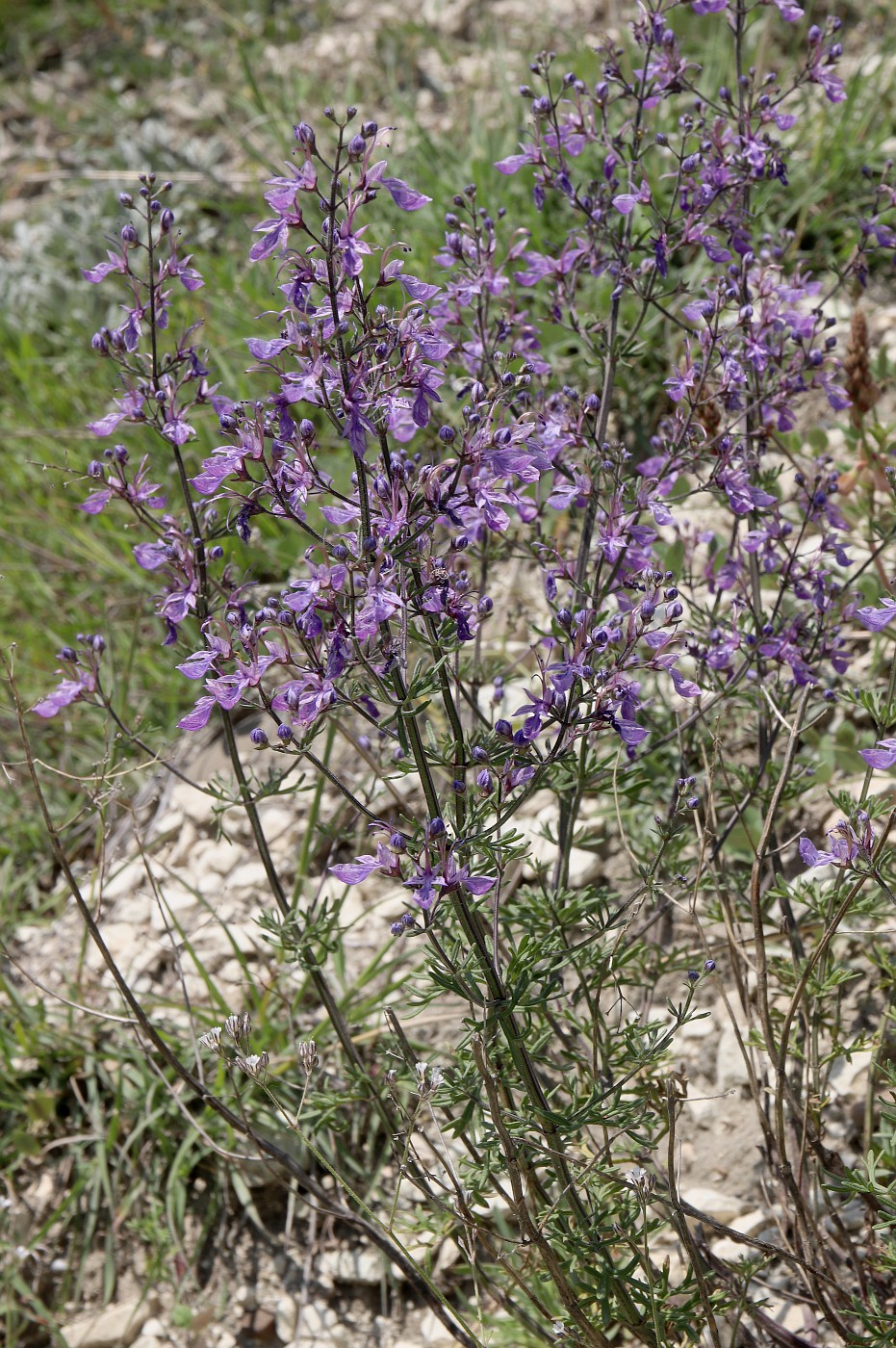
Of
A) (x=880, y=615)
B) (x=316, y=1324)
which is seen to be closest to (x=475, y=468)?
(x=880, y=615)

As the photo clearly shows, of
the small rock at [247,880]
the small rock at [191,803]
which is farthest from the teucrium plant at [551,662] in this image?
the small rock at [191,803]

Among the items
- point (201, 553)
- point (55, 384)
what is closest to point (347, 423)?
point (201, 553)

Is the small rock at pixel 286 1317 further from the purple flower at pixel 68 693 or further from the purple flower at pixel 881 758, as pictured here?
the purple flower at pixel 881 758

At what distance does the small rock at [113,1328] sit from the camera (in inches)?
118

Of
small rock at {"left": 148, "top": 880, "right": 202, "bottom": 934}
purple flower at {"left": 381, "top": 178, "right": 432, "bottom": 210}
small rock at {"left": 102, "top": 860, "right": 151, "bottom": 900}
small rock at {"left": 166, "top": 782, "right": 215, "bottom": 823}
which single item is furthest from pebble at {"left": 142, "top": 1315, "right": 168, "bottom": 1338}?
purple flower at {"left": 381, "top": 178, "right": 432, "bottom": 210}

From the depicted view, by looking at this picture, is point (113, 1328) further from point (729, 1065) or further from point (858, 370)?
point (858, 370)

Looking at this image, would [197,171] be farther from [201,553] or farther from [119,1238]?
[119,1238]

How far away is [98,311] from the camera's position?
18.0 feet

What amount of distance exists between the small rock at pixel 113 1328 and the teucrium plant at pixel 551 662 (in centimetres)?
58

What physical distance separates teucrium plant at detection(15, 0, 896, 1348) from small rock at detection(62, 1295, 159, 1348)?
1.89 feet

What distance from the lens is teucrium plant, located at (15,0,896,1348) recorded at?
176 cm

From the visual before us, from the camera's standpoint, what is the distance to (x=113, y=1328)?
3.01m

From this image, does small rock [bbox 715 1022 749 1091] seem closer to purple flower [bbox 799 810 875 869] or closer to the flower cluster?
the flower cluster

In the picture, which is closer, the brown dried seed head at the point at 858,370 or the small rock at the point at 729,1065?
the small rock at the point at 729,1065
